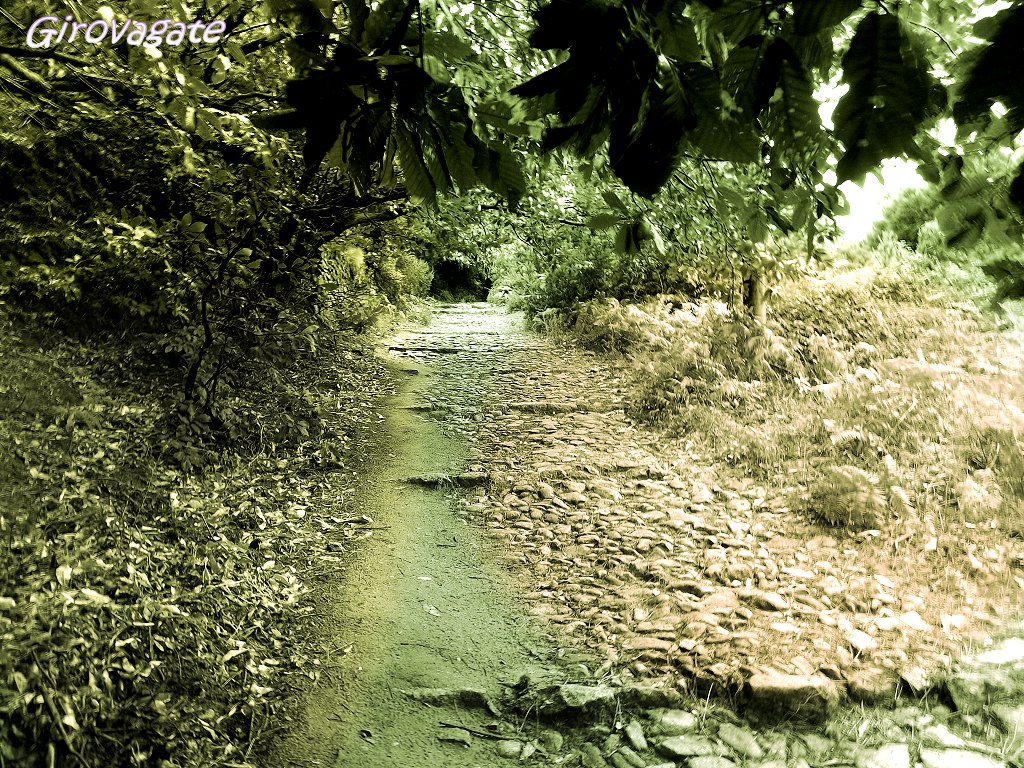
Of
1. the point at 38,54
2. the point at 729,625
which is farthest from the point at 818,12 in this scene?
the point at 729,625

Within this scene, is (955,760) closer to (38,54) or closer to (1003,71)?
(1003,71)

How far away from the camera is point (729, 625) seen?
3.96m

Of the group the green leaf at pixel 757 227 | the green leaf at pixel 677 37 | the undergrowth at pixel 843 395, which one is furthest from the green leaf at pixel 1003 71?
the undergrowth at pixel 843 395

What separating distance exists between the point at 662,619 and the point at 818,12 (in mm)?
3859

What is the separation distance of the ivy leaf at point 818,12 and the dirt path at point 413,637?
128 inches

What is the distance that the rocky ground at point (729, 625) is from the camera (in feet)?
10.6

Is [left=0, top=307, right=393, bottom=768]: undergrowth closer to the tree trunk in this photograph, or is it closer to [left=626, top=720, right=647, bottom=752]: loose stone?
[left=626, top=720, right=647, bottom=752]: loose stone

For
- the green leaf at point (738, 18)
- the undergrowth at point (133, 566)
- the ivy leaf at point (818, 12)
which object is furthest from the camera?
the undergrowth at point (133, 566)

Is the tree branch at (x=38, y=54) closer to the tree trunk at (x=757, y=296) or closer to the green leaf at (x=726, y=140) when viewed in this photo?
the green leaf at (x=726, y=140)

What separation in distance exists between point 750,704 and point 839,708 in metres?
A: 0.44

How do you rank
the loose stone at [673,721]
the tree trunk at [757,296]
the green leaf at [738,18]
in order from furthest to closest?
the tree trunk at [757,296] < the loose stone at [673,721] < the green leaf at [738,18]

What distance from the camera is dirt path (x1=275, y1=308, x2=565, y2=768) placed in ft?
10.6

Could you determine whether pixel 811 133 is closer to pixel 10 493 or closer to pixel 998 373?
pixel 10 493

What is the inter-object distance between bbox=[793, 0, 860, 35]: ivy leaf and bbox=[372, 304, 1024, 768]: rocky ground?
321cm
